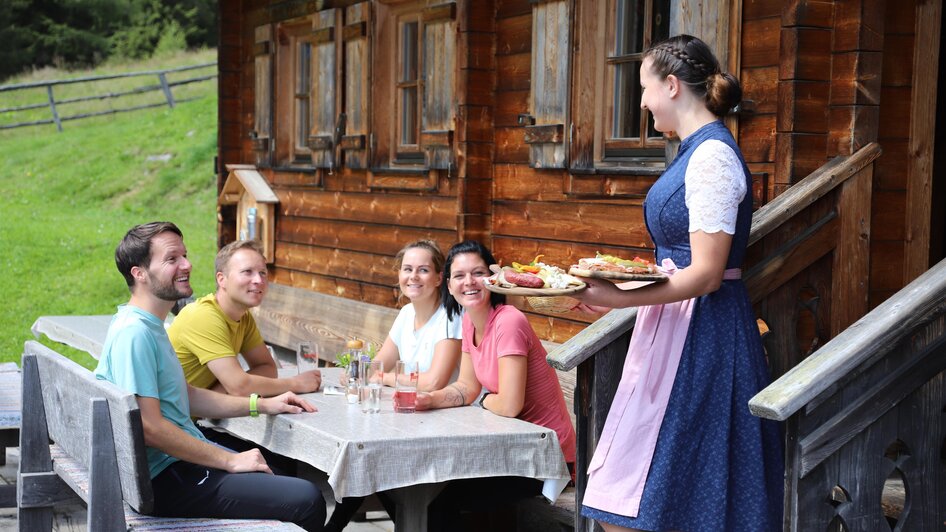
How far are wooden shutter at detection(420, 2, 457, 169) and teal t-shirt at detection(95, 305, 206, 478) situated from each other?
11.1ft

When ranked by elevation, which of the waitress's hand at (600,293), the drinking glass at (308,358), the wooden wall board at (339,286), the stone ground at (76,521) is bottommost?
the stone ground at (76,521)

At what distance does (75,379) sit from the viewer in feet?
12.6

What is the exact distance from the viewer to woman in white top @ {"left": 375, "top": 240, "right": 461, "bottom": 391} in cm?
505

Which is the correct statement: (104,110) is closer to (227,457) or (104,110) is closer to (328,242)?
(328,242)

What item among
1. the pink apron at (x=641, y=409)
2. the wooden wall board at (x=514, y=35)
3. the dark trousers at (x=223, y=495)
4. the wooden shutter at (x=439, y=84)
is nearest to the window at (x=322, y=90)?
the wooden shutter at (x=439, y=84)

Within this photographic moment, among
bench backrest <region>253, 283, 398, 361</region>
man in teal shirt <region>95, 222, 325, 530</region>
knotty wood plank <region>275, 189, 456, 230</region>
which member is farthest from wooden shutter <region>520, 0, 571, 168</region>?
man in teal shirt <region>95, 222, 325, 530</region>

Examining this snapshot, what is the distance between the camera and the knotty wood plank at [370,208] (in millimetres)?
7438

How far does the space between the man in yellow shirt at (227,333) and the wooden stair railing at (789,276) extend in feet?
4.27

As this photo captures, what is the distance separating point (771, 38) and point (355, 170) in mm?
4094

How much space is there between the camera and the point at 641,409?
3.52m

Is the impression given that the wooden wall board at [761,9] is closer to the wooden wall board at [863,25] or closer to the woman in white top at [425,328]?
the wooden wall board at [863,25]

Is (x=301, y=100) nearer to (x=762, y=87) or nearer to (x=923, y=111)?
(x=762, y=87)

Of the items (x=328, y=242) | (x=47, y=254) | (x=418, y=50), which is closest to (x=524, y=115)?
(x=418, y=50)

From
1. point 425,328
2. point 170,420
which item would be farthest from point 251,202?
point 170,420
